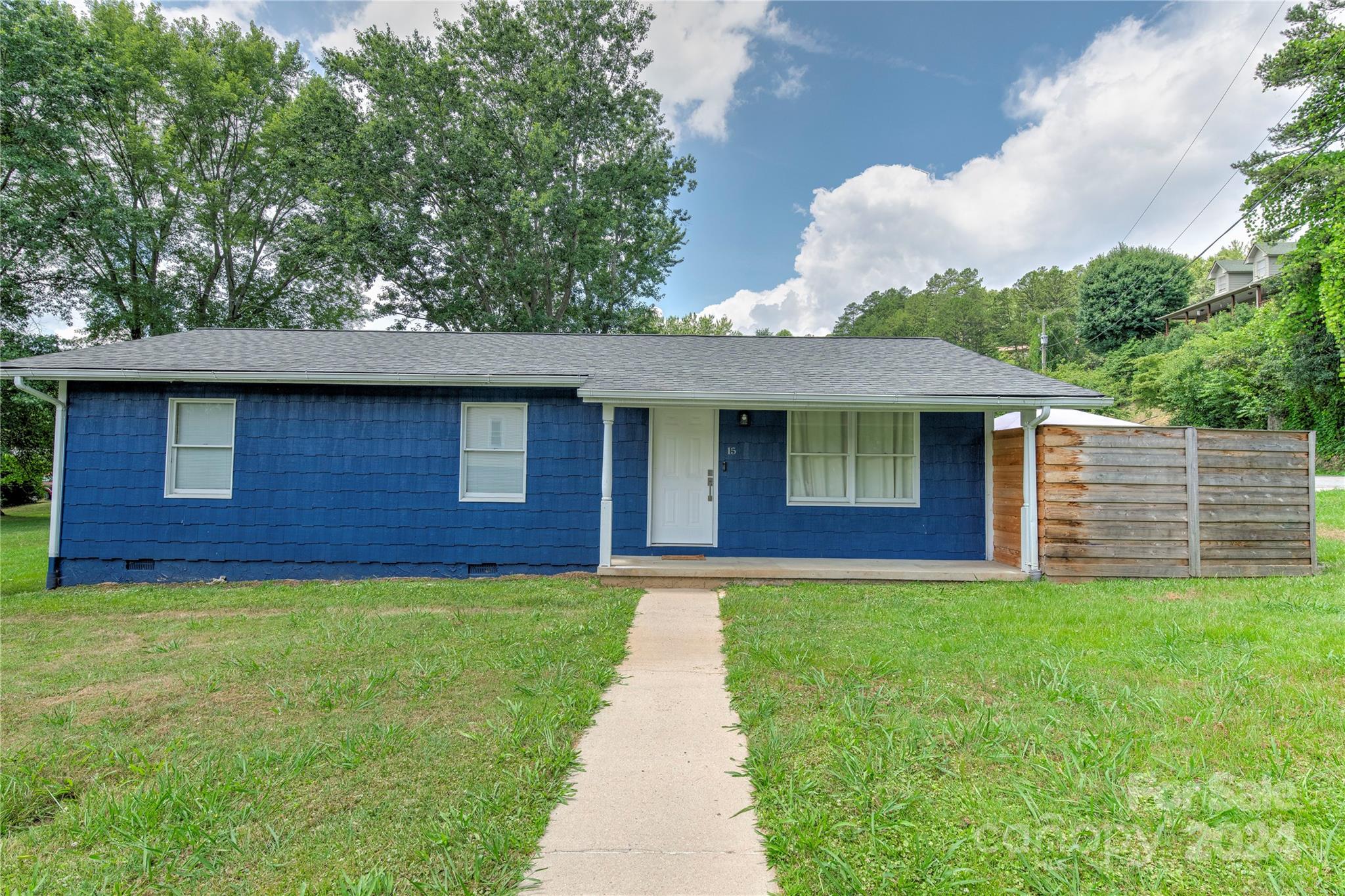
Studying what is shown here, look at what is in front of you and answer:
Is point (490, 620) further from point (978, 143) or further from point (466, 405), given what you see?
point (978, 143)

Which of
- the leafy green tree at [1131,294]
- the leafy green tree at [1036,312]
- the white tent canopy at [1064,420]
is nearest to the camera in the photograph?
the white tent canopy at [1064,420]

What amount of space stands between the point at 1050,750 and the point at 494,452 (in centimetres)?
661

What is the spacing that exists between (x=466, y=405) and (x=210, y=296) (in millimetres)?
17411

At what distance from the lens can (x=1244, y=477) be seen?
700cm

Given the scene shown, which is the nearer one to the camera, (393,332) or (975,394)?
(975,394)

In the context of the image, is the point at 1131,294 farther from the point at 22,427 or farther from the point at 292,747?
the point at 22,427

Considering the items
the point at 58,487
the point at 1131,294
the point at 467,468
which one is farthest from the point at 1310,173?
the point at 58,487

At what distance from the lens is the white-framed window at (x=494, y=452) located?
25.6 ft

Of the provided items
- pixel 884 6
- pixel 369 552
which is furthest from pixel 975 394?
pixel 884 6

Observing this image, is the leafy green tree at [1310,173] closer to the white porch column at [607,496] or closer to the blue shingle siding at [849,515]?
the blue shingle siding at [849,515]

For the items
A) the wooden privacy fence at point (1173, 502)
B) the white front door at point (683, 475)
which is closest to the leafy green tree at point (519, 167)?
the white front door at point (683, 475)

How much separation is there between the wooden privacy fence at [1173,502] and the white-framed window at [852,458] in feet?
5.13

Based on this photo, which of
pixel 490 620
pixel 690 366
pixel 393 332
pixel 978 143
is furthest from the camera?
pixel 978 143

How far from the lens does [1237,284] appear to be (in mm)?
29578
